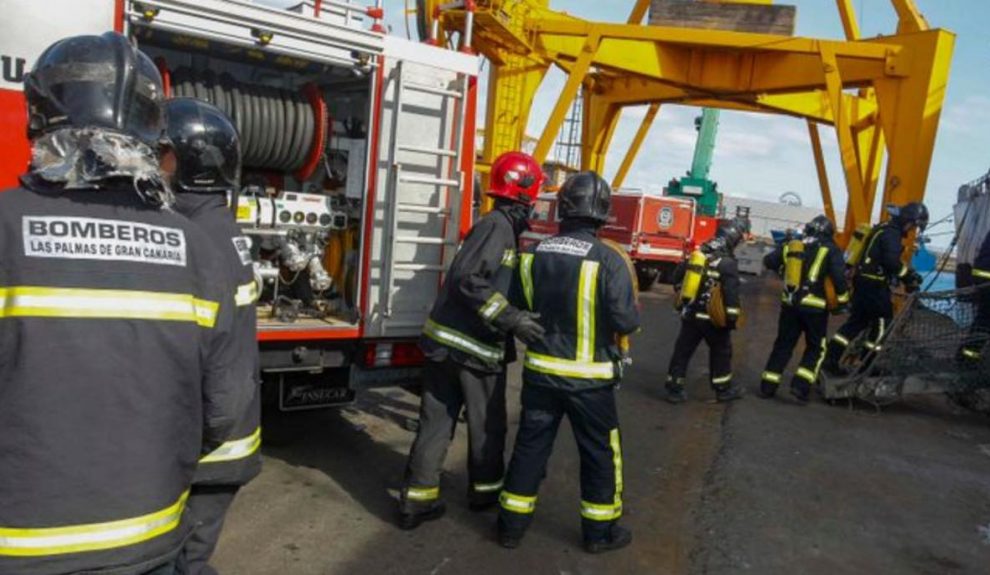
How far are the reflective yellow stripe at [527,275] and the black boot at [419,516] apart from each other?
119cm

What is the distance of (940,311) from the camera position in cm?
725

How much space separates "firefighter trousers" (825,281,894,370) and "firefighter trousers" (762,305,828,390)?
54 cm

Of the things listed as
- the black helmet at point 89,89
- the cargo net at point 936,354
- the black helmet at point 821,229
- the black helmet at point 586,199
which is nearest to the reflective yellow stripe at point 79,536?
the black helmet at point 89,89

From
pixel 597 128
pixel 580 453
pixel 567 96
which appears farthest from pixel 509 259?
pixel 597 128

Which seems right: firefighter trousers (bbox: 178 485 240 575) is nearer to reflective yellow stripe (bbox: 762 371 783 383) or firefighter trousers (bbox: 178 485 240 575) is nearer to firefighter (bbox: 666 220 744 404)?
firefighter (bbox: 666 220 744 404)

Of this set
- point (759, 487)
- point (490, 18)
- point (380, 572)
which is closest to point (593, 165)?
point (490, 18)

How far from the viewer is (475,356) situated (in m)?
4.07

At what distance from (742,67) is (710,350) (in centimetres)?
863

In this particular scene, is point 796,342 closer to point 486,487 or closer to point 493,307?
point 486,487

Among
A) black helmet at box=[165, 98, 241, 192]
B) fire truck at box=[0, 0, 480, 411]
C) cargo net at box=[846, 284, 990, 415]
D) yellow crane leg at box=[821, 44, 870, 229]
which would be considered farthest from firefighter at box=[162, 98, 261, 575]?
yellow crane leg at box=[821, 44, 870, 229]

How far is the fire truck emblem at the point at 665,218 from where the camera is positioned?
17094mm

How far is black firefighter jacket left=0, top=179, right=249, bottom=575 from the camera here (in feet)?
4.53

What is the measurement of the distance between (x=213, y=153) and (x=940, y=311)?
683 centimetres

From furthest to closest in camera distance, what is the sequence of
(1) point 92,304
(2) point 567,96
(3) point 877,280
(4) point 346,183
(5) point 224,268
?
1. (2) point 567,96
2. (3) point 877,280
3. (4) point 346,183
4. (5) point 224,268
5. (1) point 92,304
